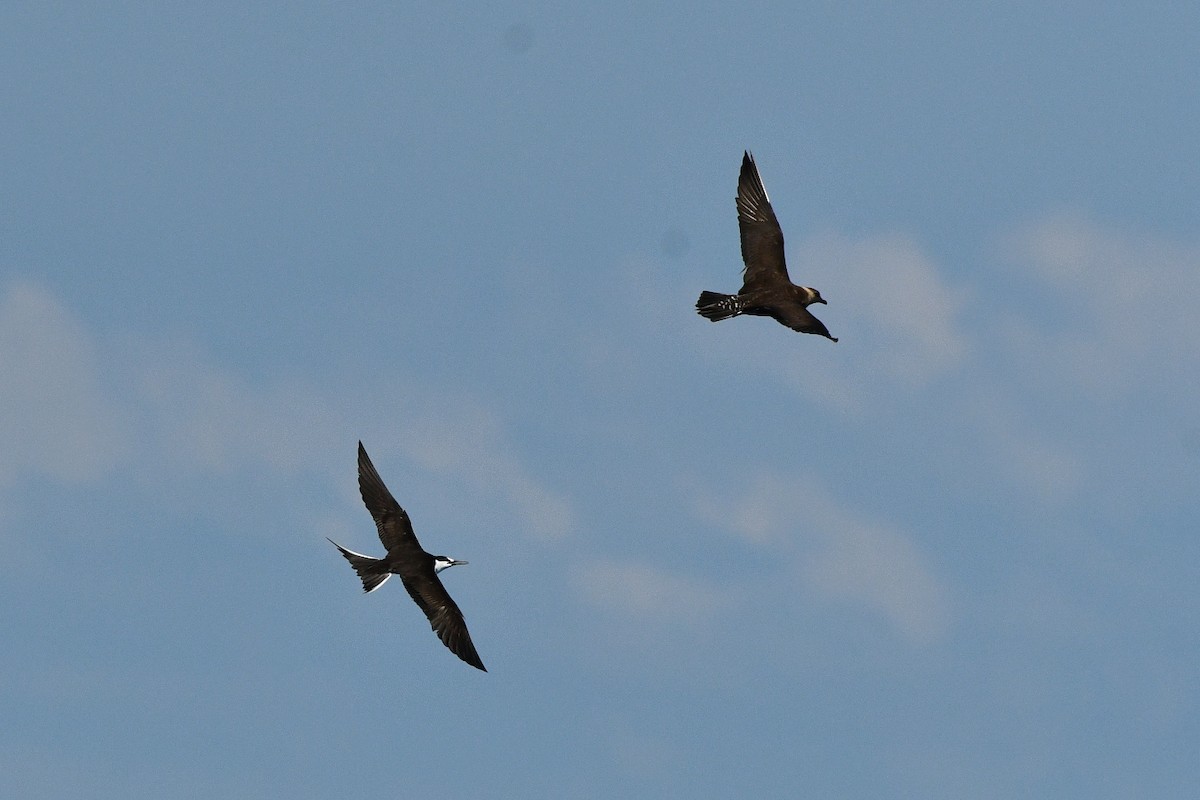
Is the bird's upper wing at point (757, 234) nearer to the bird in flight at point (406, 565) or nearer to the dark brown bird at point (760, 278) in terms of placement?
the dark brown bird at point (760, 278)

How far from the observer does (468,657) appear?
4912cm

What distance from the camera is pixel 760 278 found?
4838 centimetres

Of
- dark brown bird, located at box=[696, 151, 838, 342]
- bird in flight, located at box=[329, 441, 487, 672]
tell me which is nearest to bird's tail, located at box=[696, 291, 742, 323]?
dark brown bird, located at box=[696, 151, 838, 342]

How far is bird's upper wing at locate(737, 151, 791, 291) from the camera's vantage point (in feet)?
157

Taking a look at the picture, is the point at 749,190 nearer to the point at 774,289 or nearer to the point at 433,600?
the point at 774,289

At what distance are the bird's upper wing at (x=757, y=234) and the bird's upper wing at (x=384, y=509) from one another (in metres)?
10.9

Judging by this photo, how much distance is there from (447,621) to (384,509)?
382cm

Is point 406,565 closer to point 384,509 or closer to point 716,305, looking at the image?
point 384,509

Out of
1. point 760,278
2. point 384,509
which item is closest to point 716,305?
point 760,278

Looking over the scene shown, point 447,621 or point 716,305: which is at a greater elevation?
point 716,305

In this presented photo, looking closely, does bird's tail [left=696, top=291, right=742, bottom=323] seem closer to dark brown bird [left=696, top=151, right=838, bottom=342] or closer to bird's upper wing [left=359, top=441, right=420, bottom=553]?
dark brown bird [left=696, top=151, right=838, bottom=342]

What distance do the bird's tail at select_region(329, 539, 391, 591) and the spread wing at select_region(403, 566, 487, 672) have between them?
1.39 m

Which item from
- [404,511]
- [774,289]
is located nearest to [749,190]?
[774,289]

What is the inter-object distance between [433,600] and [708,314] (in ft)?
34.9
